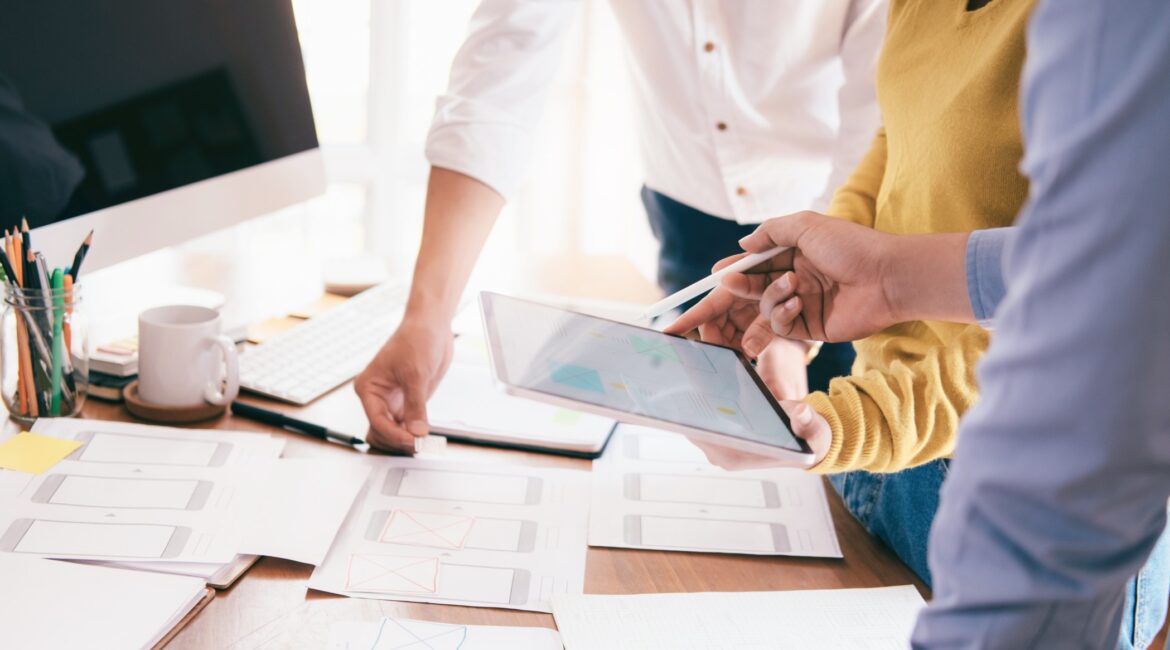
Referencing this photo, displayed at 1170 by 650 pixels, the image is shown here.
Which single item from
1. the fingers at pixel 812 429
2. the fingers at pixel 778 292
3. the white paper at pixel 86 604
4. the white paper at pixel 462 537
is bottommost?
the white paper at pixel 462 537

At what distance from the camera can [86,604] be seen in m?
0.69

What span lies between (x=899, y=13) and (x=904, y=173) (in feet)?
0.58

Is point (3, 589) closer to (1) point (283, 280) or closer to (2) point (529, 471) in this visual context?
(2) point (529, 471)

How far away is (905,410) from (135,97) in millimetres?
853

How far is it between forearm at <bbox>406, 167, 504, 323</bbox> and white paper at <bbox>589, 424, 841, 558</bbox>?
0.25 m

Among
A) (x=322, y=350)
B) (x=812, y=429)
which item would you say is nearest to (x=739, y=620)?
(x=812, y=429)

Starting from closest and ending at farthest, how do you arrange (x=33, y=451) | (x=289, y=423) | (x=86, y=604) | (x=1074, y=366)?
(x=1074, y=366) → (x=86, y=604) → (x=33, y=451) → (x=289, y=423)

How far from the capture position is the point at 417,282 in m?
1.08

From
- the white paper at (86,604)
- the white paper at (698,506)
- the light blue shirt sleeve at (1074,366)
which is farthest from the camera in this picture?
the white paper at (698,506)

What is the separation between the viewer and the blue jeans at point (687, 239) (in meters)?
1.59

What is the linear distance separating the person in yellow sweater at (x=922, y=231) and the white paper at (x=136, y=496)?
445 mm

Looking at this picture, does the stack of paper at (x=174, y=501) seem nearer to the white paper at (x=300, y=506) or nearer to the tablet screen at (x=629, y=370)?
the white paper at (x=300, y=506)

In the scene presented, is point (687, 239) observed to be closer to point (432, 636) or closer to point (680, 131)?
point (680, 131)

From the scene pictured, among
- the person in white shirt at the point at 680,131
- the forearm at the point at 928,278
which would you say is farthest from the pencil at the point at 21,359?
the forearm at the point at 928,278
